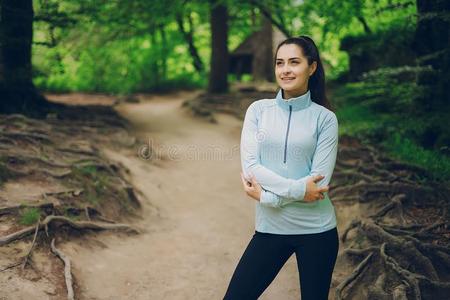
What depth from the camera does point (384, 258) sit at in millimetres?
4578

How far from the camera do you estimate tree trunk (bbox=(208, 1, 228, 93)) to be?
16547 millimetres

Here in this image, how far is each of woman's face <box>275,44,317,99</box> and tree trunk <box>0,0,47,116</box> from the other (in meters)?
6.18

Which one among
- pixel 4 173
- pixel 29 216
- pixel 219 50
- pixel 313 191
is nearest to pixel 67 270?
pixel 29 216

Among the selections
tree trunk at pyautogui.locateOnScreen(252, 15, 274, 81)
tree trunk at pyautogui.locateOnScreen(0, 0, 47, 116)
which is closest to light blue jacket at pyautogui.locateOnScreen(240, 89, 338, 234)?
tree trunk at pyautogui.locateOnScreen(0, 0, 47, 116)

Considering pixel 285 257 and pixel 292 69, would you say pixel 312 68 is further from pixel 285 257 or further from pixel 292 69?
pixel 285 257

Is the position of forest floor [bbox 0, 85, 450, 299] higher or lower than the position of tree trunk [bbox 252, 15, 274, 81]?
lower

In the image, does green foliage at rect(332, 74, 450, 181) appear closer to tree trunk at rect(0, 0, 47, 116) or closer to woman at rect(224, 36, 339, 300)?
woman at rect(224, 36, 339, 300)

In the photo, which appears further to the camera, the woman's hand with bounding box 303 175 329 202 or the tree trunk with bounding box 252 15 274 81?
the tree trunk with bounding box 252 15 274 81

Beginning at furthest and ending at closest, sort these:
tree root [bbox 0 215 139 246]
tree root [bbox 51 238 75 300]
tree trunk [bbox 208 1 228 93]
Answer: tree trunk [bbox 208 1 228 93] → tree root [bbox 0 215 139 246] → tree root [bbox 51 238 75 300]

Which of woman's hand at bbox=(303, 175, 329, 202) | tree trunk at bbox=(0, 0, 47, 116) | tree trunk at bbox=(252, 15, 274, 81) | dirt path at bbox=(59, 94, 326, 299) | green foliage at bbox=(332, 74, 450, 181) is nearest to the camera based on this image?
woman's hand at bbox=(303, 175, 329, 202)

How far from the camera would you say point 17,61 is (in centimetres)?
897

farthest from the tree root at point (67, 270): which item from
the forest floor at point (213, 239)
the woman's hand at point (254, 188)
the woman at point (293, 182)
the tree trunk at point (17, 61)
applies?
the tree trunk at point (17, 61)

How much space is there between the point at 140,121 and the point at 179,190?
5223mm

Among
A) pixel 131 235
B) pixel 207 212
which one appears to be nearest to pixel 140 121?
pixel 207 212
